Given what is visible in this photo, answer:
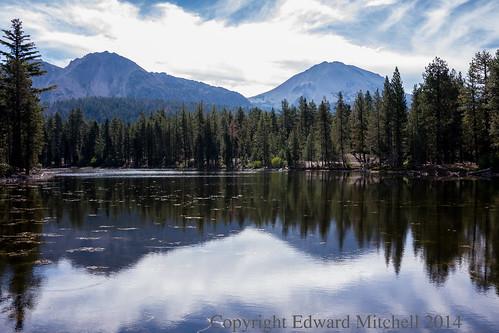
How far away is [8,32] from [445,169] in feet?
235

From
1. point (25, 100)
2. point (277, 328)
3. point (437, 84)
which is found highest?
point (437, 84)

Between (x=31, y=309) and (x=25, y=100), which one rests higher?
(x=25, y=100)

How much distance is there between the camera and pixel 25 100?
6925 centimetres

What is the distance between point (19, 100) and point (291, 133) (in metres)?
79.3

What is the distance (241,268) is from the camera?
17.7m

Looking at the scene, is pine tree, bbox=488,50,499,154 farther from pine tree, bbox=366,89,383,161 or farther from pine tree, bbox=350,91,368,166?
pine tree, bbox=350,91,368,166

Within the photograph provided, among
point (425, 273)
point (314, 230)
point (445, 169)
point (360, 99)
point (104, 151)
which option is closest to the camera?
point (425, 273)

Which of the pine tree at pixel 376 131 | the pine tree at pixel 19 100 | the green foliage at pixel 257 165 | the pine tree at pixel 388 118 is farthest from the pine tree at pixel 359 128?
the pine tree at pixel 19 100

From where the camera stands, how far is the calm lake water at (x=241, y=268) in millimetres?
12531

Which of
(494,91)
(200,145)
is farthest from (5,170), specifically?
(200,145)

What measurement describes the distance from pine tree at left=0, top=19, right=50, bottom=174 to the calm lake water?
40.0 metres

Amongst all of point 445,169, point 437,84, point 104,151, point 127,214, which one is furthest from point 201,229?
point 104,151

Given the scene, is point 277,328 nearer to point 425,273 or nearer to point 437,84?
point 425,273

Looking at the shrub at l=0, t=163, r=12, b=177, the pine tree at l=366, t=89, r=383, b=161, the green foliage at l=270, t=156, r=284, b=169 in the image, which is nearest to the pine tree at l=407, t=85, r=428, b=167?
the pine tree at l=366, t=89, r=383, b=161
